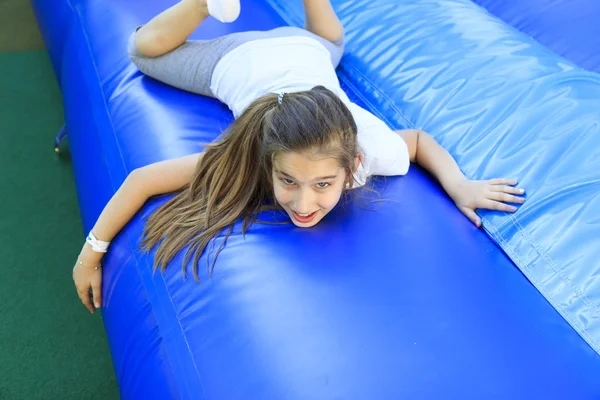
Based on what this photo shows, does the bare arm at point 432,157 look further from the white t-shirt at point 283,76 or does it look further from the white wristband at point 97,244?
the white wristband at point 97,244

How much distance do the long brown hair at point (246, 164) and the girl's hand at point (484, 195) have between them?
0.88 ft

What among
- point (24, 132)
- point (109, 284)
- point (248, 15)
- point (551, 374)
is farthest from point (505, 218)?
point (24, 132)

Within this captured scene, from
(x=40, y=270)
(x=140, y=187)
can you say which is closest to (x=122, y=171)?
(x=140, y=187)

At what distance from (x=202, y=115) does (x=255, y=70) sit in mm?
174

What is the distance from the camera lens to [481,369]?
885mm

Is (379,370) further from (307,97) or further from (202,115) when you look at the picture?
(202,115)

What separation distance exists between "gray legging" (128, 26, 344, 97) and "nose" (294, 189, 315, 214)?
1.80ft

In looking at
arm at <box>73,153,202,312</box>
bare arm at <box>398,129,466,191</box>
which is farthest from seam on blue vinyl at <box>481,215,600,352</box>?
arm at <box>73,153,202,312</box>

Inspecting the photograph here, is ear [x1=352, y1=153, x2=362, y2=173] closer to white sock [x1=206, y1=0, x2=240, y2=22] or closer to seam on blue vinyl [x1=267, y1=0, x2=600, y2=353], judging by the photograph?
seam on blue vinyl [x1=267, y1=0, x2=600, y2=353]

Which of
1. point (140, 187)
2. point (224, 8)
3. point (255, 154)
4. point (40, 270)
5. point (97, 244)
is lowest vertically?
point (40, 270)

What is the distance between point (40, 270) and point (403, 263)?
1188 millimetres

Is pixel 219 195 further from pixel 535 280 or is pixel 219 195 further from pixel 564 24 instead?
pixel 564 24

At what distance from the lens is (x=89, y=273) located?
129 centimetres

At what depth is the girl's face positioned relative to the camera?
1017 millimetres
